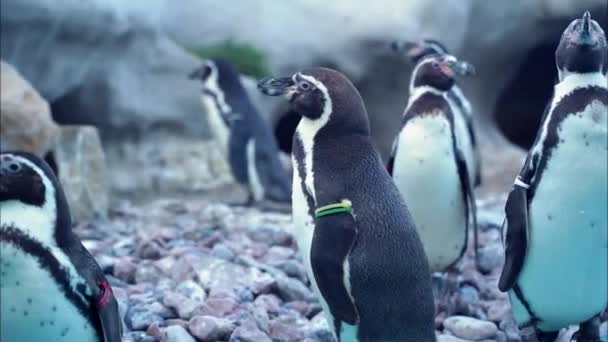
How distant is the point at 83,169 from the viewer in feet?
20.0

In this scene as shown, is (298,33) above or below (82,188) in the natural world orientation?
above

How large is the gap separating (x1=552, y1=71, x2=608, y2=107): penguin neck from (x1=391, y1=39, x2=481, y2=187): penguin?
46.6 inches

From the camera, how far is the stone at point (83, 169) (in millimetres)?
5887

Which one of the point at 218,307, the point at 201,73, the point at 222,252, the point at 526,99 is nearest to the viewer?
the point at 218,307

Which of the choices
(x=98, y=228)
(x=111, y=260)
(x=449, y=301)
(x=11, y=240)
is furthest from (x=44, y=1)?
(x=11, y=240)

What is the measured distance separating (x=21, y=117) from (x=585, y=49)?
12.7ft

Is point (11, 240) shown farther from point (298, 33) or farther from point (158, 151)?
point (298, 33)

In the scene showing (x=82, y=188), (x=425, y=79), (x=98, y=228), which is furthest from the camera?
→ (x=82, y=188)

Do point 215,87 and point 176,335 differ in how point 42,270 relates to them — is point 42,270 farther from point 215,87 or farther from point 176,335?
point 215,87

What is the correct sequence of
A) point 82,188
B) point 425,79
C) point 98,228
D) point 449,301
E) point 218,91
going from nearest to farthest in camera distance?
point 449,301 → point 425,79 → point 98,228 → point 82,188 → point 218,91

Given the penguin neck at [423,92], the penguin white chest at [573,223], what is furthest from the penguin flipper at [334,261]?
the penguin neck at [423,92]

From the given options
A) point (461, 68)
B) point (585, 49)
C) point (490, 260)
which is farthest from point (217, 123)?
point (585, 49)

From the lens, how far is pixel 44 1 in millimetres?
6000

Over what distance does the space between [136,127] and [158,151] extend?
11.3 inches
